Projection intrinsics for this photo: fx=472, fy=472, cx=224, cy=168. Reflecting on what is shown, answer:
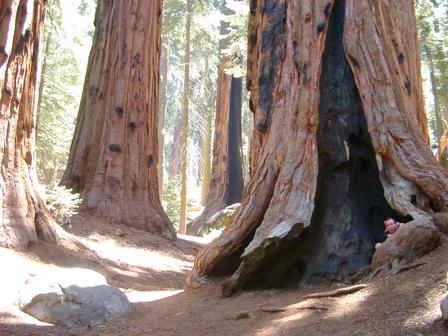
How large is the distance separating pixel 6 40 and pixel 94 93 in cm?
537

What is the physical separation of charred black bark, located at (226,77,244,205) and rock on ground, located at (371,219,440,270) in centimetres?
1461

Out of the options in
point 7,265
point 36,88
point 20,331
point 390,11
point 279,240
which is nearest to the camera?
point 20,331

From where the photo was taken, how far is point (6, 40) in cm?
461

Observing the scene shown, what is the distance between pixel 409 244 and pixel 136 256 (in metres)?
5.32

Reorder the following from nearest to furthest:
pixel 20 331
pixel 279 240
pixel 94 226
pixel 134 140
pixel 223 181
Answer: pixel 20 331 < pixel 279 240 < pixel 94 226 < pixel 134 140 < pixel 223 181

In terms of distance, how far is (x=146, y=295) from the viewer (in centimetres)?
546

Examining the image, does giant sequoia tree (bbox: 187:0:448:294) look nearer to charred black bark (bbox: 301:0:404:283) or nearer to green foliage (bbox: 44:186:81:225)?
charred black bark (bbox: 301:0:404:283)

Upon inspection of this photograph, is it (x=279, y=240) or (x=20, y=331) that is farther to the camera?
(x=279, y=240)

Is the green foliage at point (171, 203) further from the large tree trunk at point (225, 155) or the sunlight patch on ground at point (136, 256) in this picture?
the sunlight patch on ground at point (136, 256)

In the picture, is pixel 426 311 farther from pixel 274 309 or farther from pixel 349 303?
pixel 274 309

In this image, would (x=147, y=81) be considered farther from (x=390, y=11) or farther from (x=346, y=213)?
(x=346, y=213)

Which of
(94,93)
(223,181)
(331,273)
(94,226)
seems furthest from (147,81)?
(223,181)

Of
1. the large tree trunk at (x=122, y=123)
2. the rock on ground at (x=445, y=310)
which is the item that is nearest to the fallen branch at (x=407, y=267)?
the rock on ground at (x=445, y=310)

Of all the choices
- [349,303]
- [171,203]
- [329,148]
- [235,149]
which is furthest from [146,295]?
[171,203]
